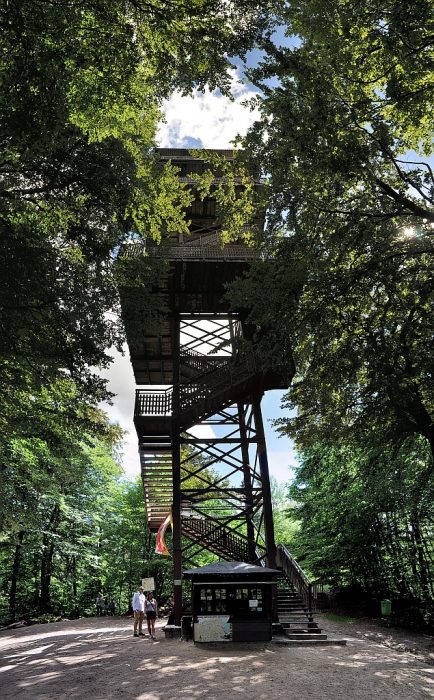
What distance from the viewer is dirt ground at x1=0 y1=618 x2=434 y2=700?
27.7ft

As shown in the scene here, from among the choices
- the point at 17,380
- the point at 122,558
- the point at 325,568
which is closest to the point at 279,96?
the point at 17,380

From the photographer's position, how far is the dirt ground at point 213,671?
→ 27.7 ft

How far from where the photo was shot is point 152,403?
56.6 feet

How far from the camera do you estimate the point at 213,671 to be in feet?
33.3

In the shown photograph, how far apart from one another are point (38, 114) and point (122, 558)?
3366cm

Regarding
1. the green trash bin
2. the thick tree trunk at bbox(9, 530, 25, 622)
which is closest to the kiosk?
the green trash bin

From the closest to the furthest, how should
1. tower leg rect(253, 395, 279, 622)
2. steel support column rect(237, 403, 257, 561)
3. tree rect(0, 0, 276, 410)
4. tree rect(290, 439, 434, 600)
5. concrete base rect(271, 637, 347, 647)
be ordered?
tree rect(0, 0, 276, 410), concrete base rect(271, 637, 347, 647), tree rect(290, 439, 434, 600), tower leg rect(253, 395, 279, 622), steel support column rect(237, 403, 257, 561)

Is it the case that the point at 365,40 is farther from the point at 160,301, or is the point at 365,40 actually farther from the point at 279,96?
the point at 160,301

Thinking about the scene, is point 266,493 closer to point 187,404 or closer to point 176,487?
point 176,487

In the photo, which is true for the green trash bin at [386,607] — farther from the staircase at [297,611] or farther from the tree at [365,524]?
the staircase at [297,611]

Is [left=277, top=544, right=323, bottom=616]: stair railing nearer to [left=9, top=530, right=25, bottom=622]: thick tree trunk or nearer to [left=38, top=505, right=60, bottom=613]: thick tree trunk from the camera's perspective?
[left=38, top=505, right=60, bottom=613]: thick tree trunk

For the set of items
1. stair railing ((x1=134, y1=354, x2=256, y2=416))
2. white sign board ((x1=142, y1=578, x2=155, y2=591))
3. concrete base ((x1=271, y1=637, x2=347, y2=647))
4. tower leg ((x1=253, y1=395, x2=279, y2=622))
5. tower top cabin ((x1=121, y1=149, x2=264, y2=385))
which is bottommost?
concrete base ((x1=271, y1=637, x2=347, y2=647))

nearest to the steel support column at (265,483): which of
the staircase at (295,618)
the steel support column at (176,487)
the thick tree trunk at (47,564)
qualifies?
the staircase at (295,618)

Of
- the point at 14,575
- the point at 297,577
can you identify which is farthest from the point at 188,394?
the point at 14,575
